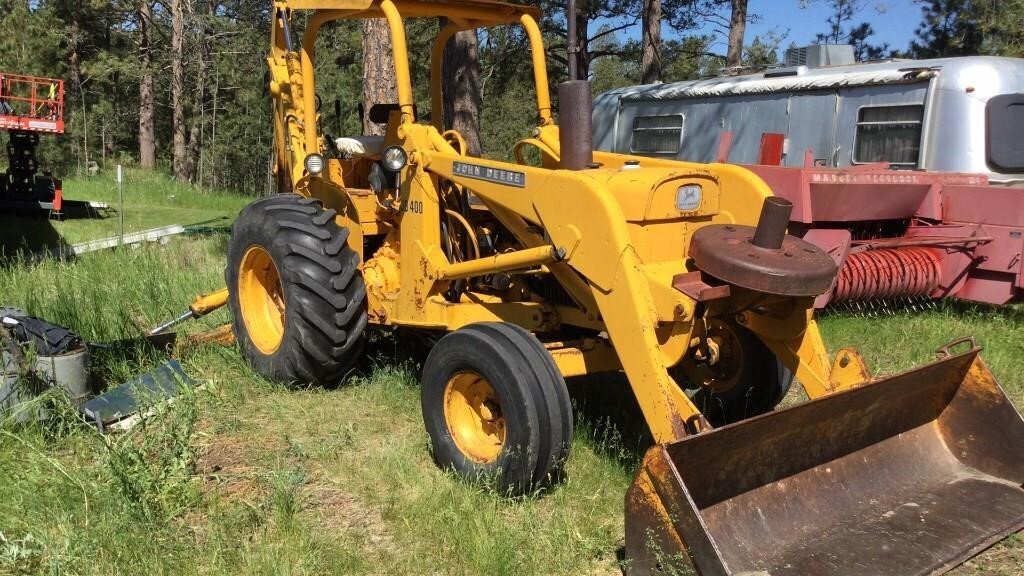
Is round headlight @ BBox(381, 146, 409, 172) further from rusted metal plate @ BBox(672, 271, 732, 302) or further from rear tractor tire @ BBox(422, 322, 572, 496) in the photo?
rusted metal plate @ BBox(672, 271, 732, 302)

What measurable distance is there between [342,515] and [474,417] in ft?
2.44

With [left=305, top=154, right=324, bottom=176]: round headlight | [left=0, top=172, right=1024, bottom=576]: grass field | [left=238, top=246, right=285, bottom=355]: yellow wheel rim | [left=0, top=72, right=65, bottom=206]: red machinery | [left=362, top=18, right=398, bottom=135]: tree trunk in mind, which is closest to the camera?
[left=0, top=172, right=1024, bottom=576]: grass field

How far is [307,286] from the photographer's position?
4551mm

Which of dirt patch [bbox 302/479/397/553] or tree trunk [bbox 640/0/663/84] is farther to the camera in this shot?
tree trunk [bbox 640/0/663/84]

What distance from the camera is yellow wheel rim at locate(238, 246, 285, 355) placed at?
5227 mm

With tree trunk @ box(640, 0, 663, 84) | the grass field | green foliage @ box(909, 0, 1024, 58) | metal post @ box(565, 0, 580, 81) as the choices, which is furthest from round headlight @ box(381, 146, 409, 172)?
green foliage @ box(909, 0, 1024, 58)

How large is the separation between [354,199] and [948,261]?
16.8ft

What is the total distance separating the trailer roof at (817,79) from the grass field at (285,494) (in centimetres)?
418

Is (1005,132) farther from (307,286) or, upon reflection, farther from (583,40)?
(583,40)

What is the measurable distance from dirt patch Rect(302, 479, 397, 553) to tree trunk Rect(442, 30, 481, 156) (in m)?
5.43

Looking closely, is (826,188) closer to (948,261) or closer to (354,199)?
(948,261)

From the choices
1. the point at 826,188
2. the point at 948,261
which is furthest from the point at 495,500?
the point at 948,261

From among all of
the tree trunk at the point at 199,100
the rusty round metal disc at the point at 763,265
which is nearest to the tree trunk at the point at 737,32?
the rusty round metal disc at the point at 763,265

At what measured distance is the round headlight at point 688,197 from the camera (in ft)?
12.6
